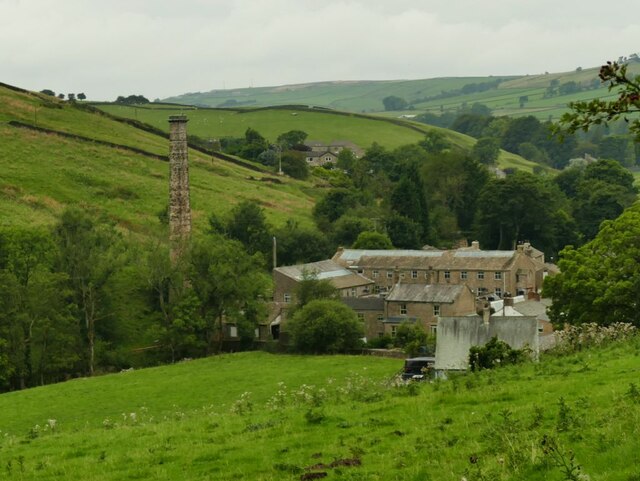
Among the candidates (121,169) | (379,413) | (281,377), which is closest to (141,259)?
(281,377)

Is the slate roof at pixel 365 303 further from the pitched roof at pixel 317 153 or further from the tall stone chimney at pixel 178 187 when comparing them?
the pitched roof at pixel 317 153

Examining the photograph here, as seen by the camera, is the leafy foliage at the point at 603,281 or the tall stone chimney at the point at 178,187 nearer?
the leafy foliage at the point at 603,281

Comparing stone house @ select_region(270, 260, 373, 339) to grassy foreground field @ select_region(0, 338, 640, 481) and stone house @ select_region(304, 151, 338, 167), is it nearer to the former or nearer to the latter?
grassy foreground field @ select_region(0, 338, 640, 481)

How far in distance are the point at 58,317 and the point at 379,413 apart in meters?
43.4

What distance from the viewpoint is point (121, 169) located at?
11812 cm

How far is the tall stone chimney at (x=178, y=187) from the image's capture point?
82.1 meters

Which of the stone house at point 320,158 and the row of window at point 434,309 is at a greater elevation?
the stone house at point 320,158

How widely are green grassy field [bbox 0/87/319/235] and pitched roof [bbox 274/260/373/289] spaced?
55.8 feet

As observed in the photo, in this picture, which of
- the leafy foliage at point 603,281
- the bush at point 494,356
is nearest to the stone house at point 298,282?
the leafy foliage at point 603,281

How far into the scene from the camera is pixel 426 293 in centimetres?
7119

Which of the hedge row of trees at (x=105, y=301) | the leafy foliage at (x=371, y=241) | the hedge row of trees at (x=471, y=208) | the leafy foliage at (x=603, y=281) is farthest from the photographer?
the hedge row of trees at (x=471, y=208)

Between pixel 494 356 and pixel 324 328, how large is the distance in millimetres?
33850

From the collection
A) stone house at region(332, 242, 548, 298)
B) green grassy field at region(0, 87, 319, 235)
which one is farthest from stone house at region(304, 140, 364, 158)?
stone house at region(332, 242, 548, 298)

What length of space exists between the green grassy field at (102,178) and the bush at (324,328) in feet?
96.9
